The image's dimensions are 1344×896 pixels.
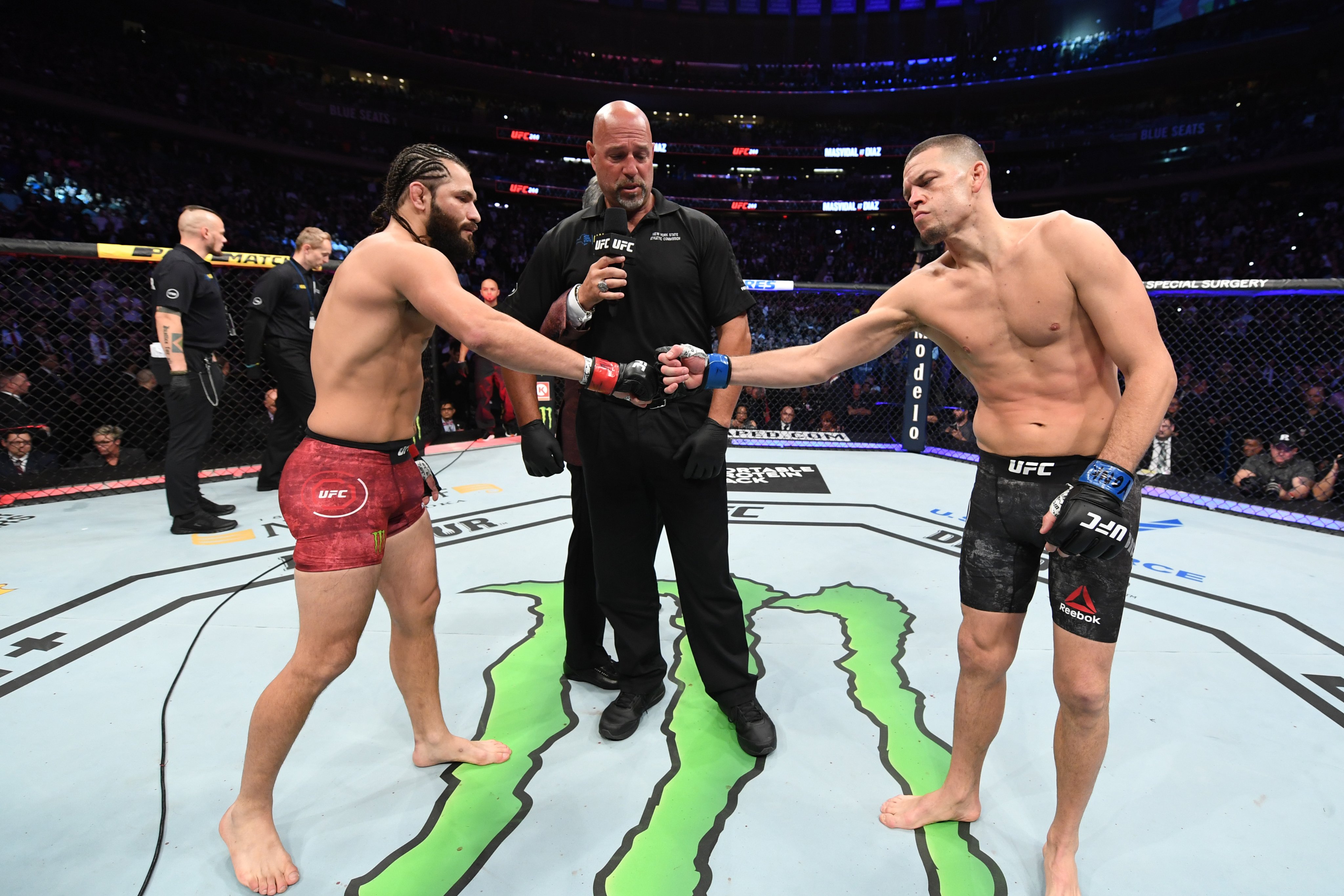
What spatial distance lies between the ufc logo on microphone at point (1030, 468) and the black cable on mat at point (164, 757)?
2.10 meters

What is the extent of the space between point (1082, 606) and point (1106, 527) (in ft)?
0.73

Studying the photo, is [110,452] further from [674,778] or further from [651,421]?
[674,778]

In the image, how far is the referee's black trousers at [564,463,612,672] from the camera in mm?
2209

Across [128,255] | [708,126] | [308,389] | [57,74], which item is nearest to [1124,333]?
[308,389]

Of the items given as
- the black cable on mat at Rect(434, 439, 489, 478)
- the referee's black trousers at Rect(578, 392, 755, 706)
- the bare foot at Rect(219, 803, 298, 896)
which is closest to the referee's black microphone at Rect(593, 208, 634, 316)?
the referee's black trousers at Rect(578, 392, 755, 706)

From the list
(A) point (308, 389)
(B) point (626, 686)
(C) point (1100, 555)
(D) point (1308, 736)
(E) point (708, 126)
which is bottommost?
(D) point (1308, 736)

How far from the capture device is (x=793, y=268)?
66.0ft

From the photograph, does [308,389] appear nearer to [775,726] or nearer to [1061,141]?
[775,726]

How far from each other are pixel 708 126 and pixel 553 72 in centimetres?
529

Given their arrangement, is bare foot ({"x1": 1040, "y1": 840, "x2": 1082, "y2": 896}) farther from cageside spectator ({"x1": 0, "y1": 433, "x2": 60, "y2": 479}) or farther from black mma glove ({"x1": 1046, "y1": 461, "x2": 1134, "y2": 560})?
cageside spectator ({"x1": 0, "y1": 433, "x2": 60, "y2": 479})

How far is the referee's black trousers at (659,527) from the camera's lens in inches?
73.6

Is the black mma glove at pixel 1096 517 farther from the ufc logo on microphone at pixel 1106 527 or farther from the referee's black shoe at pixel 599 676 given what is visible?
the referee's black shoe at pixel 599 676

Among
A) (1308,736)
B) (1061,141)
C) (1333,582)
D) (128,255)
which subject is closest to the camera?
(1308,736)

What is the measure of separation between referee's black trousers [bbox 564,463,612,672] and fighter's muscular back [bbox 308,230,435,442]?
2.33 feet
